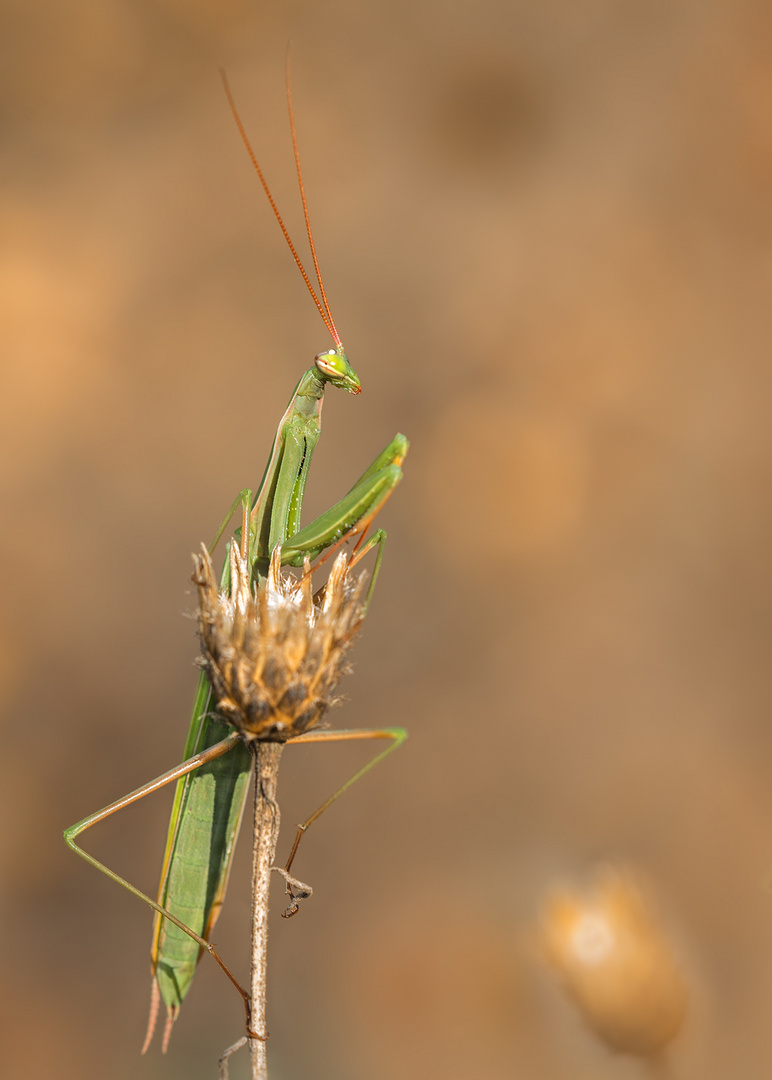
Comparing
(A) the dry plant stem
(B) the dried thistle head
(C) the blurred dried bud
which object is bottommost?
(C) the blurred dried bud

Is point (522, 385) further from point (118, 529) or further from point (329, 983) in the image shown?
point (329, 983)

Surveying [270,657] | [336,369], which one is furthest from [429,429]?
[270,657]

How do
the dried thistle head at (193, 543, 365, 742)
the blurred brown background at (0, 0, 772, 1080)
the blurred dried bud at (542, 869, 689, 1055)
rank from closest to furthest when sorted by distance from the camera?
the dried thistle head at (193, 543, 365, 742)
the blurred dried bud at (542, 869, 689, 1055)
the blurred brown background at (0, 0, 772, 1080)

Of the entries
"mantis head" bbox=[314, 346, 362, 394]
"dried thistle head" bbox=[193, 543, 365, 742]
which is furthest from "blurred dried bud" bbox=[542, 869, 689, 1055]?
"mantis head" bbox=[314, 346, 362, 394]

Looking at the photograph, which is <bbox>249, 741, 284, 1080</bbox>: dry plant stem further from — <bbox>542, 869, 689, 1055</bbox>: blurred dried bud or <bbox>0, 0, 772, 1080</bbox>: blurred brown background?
<bbox>0, 0, 772, 1080</bbox>: blurred brown background

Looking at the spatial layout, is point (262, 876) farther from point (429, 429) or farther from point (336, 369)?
point (429, 429)

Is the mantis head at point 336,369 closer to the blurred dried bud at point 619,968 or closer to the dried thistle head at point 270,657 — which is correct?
A: the dried thistle head at point 270,657
